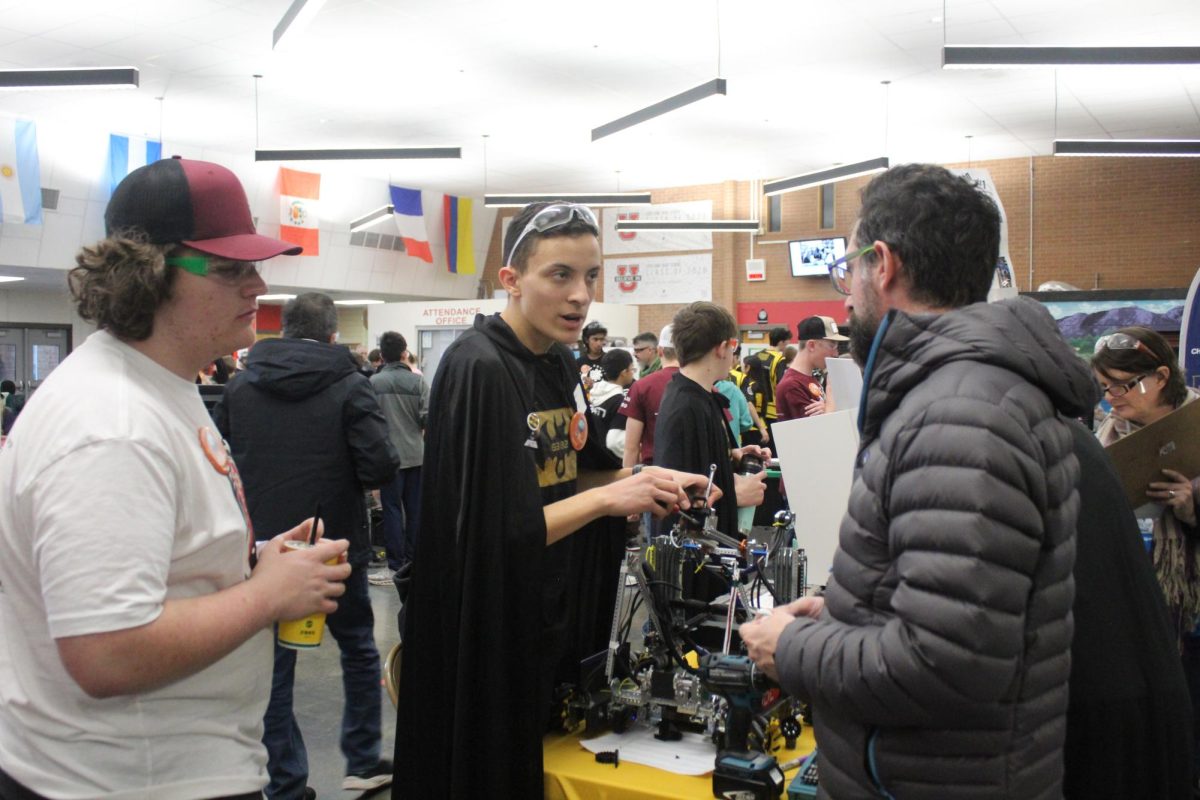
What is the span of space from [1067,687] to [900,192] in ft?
2.35

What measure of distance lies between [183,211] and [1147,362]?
98.2 inches

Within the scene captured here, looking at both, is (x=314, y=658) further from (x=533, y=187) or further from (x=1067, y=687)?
(x=533, y=187)

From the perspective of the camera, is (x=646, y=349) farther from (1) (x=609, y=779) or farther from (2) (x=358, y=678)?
(1) (x=609, y=779)

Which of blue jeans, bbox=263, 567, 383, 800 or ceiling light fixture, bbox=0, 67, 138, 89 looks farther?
ceiling light fixture, bbox=0, 67, 138, 89

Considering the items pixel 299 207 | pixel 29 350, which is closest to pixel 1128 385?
pixel 299 207

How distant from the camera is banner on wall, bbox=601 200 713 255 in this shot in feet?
49.6

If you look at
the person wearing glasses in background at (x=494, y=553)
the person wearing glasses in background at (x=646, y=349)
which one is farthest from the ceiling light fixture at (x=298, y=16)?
the person wearing glasses in background at (x=494, y=553)

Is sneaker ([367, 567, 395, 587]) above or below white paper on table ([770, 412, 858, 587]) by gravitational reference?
below

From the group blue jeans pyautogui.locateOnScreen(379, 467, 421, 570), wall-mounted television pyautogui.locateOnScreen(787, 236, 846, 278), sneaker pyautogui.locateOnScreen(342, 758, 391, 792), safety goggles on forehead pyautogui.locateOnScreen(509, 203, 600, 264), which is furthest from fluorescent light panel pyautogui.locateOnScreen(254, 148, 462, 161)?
safety goggles on forehead pyautogui.locateOnScreen(509, 203, 600, 264)

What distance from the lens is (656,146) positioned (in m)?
12.2

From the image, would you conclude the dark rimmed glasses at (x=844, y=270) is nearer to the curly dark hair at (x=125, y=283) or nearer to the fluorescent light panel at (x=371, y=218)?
the curly dark hair at (x=125, y=283)

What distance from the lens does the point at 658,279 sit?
1557cm

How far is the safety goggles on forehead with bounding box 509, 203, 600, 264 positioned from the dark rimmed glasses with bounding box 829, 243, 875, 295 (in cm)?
55

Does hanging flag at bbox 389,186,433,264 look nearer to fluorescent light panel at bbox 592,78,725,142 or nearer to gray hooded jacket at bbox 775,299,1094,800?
fluorescent light panel at bbox 592,78,725,142
